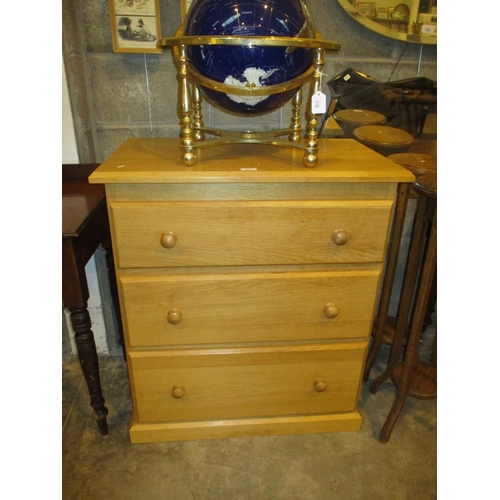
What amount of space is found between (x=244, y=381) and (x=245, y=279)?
1.47 feet

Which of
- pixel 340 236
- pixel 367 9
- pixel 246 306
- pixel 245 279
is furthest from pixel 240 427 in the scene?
pixel 367 9

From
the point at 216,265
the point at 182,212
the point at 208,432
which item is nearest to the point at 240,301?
the point at 216,265

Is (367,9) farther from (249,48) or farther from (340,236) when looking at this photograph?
(340,236)

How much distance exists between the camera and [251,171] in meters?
1.20

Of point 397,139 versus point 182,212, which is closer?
point 182,212

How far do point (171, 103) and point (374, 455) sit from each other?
1711mm

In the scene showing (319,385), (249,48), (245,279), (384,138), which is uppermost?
(249,48)

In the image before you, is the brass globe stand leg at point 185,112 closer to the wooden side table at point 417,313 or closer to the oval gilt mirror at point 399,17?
the wooden side table at point 417,313

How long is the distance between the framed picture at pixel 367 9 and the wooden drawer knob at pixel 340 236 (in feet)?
3.32

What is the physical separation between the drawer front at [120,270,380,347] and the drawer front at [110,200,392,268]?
7 cm

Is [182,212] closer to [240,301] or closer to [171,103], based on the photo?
[240,301]

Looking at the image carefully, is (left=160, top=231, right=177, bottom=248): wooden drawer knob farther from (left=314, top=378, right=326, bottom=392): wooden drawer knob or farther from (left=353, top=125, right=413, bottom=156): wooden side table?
(left=353, top=125, right=413, bottom=156): wooden side table

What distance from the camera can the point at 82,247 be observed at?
1.33 meters

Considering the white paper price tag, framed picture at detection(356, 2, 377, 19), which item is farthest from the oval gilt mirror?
the white paper price tag
